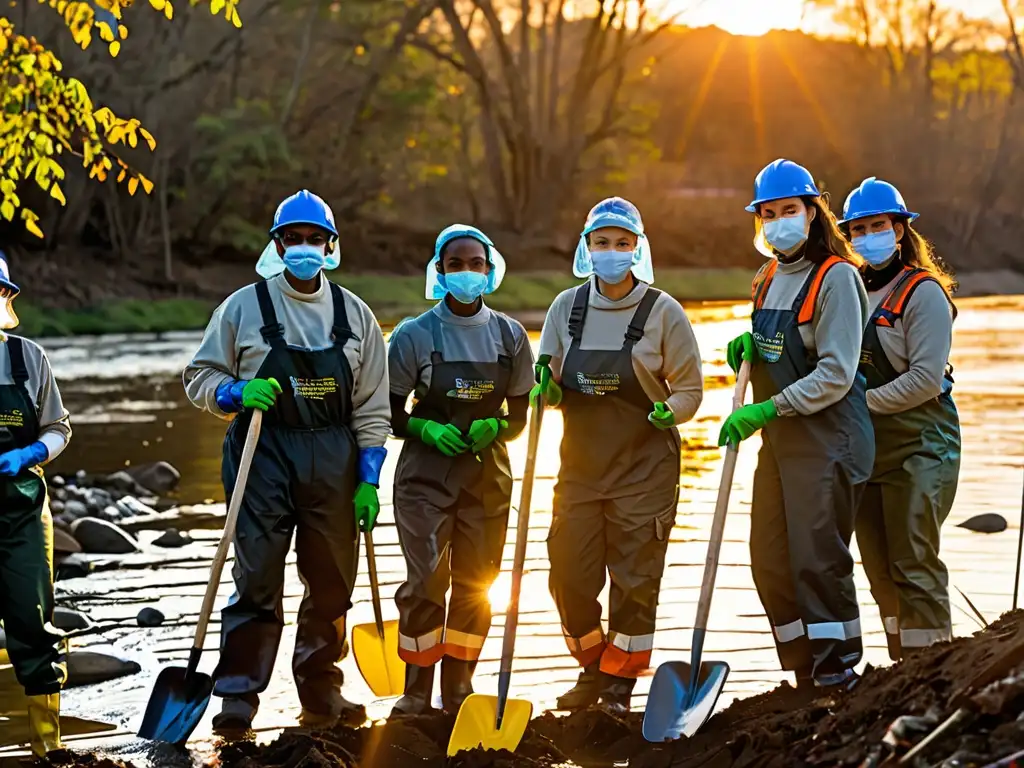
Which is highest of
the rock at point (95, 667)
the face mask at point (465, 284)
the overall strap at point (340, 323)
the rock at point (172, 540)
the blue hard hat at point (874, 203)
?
the blue hard hat at point (874, 203)

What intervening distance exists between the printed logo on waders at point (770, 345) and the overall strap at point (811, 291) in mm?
103

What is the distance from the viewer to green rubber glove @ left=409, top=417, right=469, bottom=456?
6.42 m

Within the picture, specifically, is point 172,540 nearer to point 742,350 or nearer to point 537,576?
point 537,576

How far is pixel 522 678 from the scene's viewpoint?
6.95 meters

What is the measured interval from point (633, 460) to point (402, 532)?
1.03 meters

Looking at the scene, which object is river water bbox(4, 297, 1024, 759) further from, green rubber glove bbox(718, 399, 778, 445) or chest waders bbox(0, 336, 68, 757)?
green rubber glove bbox(718, 399, 778, 445)

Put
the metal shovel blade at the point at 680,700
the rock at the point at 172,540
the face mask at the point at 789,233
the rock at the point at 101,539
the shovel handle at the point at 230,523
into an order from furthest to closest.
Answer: the rock at the point at 172,540 → the rock at the point at 101,539 → the face mask at the point at 789,233 → the shovel handle at the point at 230,523 → the metal shovel blade at the point at 680,700

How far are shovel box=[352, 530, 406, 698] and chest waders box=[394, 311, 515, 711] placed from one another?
166mm

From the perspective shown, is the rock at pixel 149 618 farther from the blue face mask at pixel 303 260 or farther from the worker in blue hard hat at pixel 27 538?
the blue face mask at pixel 303 260

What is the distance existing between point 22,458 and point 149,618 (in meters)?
2.64

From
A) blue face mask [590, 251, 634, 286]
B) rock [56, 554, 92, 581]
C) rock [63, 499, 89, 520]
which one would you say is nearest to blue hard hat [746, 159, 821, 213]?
blue face mask [590, 251, 634, 286]

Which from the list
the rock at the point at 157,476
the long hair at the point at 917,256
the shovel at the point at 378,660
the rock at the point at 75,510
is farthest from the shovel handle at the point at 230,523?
the rock at the point at 157,476

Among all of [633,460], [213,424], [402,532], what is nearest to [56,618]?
[402,532]

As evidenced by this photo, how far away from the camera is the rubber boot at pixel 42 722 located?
586 centimetres
